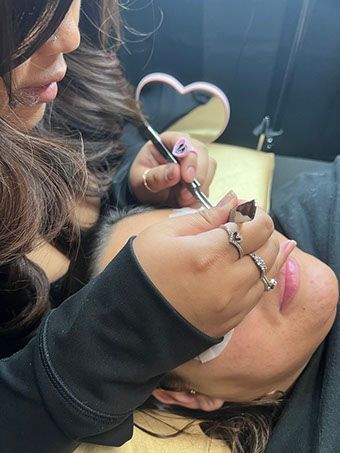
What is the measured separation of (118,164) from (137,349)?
489 mm

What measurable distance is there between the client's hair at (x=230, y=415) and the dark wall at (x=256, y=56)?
449 mm

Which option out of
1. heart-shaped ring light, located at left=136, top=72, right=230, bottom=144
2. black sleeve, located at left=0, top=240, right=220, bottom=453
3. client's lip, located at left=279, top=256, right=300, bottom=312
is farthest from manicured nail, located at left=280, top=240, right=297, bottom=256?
heart-shaped ring light, located at left=136, top=72, right=230, bottom=144

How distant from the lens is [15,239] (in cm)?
70

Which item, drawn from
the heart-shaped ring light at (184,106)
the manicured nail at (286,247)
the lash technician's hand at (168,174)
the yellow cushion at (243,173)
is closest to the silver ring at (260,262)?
the manicured nail at (286,247)

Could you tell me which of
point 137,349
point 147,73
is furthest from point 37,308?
point 147,73

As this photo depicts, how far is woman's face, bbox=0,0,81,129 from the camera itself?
617 millimetres

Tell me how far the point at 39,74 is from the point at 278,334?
1.44 feet

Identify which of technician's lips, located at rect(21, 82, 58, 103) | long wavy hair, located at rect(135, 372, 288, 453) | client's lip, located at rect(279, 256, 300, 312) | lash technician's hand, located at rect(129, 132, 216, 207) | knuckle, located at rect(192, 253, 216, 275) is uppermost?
technician's lips, located at rect(21, 82, 58, 103)

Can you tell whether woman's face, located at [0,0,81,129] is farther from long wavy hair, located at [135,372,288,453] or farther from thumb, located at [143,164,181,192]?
long wavy hair, located at [135,372,288,453]

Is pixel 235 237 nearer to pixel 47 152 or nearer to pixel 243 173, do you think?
pixel 47 152

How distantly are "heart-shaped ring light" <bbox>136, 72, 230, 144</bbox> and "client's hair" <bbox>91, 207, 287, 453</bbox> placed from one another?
369mm

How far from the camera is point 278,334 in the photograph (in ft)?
2.48

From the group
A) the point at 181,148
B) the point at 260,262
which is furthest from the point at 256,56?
the point at 260,262

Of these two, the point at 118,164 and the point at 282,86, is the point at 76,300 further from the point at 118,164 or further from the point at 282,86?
the point at 282,86
